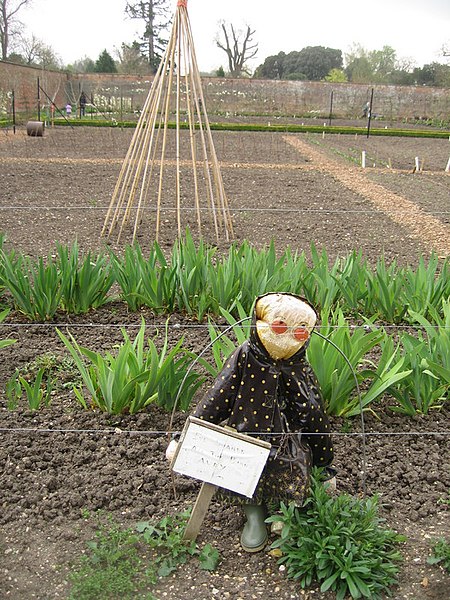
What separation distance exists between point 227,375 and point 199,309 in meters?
1.50

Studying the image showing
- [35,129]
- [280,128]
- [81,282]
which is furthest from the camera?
[280,128]

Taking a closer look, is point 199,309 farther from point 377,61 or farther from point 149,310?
point 377,61

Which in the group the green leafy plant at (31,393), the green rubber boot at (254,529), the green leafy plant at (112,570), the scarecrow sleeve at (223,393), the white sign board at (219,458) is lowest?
the green leafy plant at (112,570)

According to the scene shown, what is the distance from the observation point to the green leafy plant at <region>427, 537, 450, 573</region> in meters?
1.70

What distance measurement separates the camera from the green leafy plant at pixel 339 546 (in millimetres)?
1611

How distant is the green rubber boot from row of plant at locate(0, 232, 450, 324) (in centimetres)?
138

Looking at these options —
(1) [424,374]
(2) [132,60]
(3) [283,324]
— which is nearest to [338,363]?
(1) [424,374]

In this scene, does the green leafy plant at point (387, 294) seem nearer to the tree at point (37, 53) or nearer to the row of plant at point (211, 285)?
the row of plant at point (211, 285)

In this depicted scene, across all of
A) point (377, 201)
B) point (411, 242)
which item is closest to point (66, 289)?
point (411, 242)

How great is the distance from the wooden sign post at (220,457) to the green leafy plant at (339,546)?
0.18m

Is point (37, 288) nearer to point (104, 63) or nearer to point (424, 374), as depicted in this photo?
point (424, 374)

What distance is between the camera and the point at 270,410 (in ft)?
5.79

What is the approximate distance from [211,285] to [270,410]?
1.56 m

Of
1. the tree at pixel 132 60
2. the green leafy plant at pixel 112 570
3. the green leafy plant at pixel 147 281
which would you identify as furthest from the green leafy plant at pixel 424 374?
the tree at pixel 132 60
